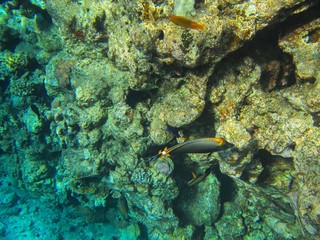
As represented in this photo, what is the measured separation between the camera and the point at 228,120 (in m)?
4.21

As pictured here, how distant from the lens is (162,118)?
4.80 meters

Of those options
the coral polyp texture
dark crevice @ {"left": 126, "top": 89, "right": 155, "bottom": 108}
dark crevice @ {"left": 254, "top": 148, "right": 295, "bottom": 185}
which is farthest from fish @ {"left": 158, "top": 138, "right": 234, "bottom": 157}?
dark crevice @ {"left": 126, "top": 89, "right": 155, "bottom": 108}

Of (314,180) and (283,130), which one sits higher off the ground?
(283,130)

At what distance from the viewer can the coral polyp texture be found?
3.55 metres

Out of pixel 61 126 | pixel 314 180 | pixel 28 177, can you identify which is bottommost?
pixel 28 177

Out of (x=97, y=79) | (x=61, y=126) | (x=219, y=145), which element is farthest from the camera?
(x=61, y=126)

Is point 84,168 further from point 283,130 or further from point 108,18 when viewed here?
point 283,130

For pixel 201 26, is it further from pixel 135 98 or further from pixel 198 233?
pixel 198 233

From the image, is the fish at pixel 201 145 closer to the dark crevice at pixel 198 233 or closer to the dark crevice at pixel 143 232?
the dark crevice at pixel 198 233

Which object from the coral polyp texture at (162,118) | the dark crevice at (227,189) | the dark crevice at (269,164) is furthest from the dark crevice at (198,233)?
the dark crevice at (269,164)

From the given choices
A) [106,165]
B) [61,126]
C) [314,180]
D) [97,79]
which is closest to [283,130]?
[314,180]

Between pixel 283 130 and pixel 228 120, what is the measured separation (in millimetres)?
910

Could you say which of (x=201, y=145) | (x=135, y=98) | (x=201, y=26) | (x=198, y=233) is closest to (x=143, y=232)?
(x=198, y=233)

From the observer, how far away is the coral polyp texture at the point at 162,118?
11.6 feet
